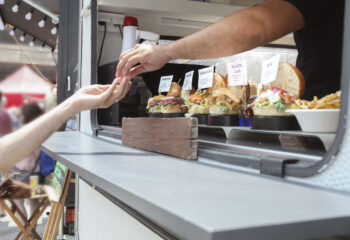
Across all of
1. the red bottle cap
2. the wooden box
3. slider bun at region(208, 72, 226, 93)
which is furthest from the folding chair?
slider bun at region(208, 72, 226, 93)

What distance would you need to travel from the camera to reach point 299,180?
71cm

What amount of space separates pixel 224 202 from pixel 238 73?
2.72ft

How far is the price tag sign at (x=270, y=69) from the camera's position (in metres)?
1.14

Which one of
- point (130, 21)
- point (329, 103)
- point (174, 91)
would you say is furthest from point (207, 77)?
point (130, 21)

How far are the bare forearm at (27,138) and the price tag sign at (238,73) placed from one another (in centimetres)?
63

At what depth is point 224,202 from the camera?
20.8 inches

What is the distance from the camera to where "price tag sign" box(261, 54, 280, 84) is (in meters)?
1.14

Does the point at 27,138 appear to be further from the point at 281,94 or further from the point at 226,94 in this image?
the point at 281,94

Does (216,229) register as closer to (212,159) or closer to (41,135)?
(212,159)

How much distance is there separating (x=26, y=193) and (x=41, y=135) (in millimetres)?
3072

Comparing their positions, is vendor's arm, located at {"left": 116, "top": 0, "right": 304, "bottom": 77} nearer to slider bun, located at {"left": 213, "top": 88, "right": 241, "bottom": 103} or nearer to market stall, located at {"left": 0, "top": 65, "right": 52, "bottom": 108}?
slider bun, located at {"left": 213, "top": 88, "right": 241, "bottom": 103}

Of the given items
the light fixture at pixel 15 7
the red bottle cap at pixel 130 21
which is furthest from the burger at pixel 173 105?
the light fixture at pixel 15 7

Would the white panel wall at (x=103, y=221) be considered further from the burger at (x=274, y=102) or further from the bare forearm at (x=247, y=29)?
the bare forearm at (x=247, y=29)

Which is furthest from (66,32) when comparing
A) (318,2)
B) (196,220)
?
(196,220)
